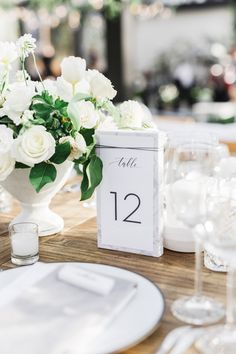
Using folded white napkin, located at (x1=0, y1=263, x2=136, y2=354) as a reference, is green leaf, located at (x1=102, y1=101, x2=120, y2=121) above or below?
above

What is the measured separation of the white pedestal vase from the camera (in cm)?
109

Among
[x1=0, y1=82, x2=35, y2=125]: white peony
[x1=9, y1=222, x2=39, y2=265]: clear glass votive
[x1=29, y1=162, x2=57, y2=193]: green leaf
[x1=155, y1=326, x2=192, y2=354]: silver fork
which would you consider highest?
[x1=0, y1=82, x2=35, y2=125]: white peony

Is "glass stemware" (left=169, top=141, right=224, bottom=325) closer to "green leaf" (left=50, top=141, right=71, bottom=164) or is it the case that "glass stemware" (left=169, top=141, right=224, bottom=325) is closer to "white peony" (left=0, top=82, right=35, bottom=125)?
"green leaf" (left=50, top=141, right=71, bottom=164)

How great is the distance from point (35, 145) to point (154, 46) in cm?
664

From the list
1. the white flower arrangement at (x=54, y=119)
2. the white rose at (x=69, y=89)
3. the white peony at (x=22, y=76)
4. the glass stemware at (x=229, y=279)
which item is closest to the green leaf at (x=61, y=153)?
the white flower arrangement at (x=54, y=119)

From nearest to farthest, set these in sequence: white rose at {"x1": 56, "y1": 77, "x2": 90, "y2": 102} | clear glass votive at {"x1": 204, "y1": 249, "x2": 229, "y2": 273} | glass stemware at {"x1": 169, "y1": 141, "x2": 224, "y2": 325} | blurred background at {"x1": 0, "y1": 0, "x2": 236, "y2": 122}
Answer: glass stemware at {"x1": 169, "y1": 141, "x2": 224, "y2": 325} → clear glass votive at {"x1": 204, "y1": 249, "x2": 229, "y2": 273} → white rose at {"x1": 56, "y1": 77, "x2": 90, "y2": 102} → blurred background at {"x1": 0, "y1": 0, "x2": 236, "y2": 122}

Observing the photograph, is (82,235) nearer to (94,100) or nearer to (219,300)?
(94,100)

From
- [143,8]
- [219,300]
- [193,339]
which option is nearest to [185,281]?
[219,300]

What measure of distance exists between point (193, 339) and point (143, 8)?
4.58 m

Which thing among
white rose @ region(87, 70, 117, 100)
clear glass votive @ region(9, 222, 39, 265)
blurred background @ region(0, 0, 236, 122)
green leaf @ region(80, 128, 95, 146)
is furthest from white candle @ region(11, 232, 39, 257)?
blurred background @ region(0, 0, 236, 122)

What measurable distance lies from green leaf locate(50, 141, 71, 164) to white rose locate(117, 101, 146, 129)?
0.15 m

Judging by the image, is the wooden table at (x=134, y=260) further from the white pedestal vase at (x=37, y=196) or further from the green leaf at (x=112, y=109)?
the green leaf at (x=112, y=109)

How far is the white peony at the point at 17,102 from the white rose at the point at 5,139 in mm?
30

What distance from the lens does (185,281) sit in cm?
91
